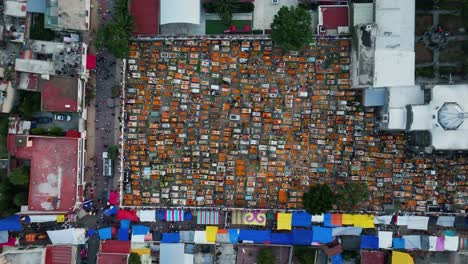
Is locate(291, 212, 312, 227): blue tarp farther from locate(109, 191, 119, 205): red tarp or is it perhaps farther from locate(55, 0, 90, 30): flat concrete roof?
locate(55, 0, 90, 30): flat concrete roof

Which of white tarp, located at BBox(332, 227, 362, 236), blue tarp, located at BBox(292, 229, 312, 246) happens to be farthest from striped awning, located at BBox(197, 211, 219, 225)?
white tarp, located at BBox(332, 227, 362, 236)

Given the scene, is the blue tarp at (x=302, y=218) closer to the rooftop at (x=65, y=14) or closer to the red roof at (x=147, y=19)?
the red roof at (x=147, y=19)

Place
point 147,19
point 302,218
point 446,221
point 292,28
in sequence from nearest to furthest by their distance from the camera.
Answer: point 292,28
point 147,19
point 302,218
point 446,221

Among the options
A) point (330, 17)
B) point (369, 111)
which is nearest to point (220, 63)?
point (330, 17)

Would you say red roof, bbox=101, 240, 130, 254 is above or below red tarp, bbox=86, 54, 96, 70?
below

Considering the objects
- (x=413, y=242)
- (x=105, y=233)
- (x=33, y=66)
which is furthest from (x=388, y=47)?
(x=33, y=66)

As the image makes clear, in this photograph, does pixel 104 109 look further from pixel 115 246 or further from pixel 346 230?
pixel 346 230
